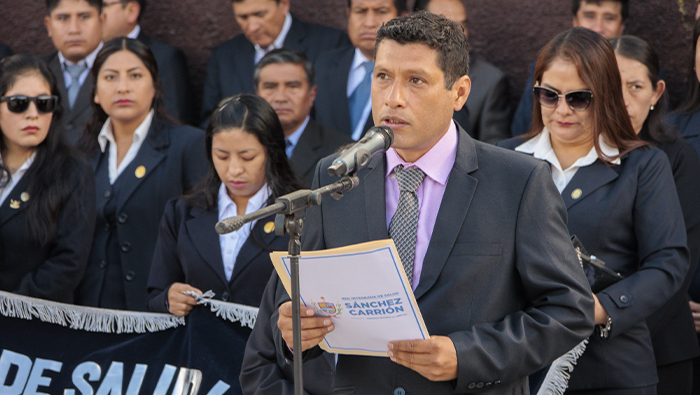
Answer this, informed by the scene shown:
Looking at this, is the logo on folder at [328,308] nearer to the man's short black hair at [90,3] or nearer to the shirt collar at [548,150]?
the shirt collar at [548,150]

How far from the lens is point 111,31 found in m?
6.55

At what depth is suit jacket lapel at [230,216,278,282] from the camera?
405 cm

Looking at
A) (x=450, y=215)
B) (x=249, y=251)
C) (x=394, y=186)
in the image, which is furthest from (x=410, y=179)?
(x=249, y=251)

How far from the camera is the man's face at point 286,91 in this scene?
Answer: 5.48 metres

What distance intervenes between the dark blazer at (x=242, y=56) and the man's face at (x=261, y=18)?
141mm

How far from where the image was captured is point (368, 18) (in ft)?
18.9

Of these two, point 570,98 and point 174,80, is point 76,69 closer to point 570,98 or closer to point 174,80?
point 174,80

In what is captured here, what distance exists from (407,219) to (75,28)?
4.59 metres

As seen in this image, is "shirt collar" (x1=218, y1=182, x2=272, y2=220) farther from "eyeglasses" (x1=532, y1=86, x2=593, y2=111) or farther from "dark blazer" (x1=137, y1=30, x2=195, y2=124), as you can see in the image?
"dark blazer" (x1=137, y1=30, x2=195, y2=124)

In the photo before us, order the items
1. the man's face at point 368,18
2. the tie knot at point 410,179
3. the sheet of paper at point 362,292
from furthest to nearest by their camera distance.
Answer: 1. the man's face at point 368,18
2. the tie knot at point 410,179
3. the sheet of paper at point 362,292

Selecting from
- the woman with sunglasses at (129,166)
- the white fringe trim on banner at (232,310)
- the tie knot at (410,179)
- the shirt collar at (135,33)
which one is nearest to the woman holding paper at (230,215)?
the white fringe trim on banner at (232,310)

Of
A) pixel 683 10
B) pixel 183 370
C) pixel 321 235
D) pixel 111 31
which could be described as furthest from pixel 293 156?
pixel 683 10

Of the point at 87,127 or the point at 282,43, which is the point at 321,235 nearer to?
the point at 87,127

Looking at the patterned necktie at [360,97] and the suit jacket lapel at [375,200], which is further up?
the patterned necktie at [360,97]
